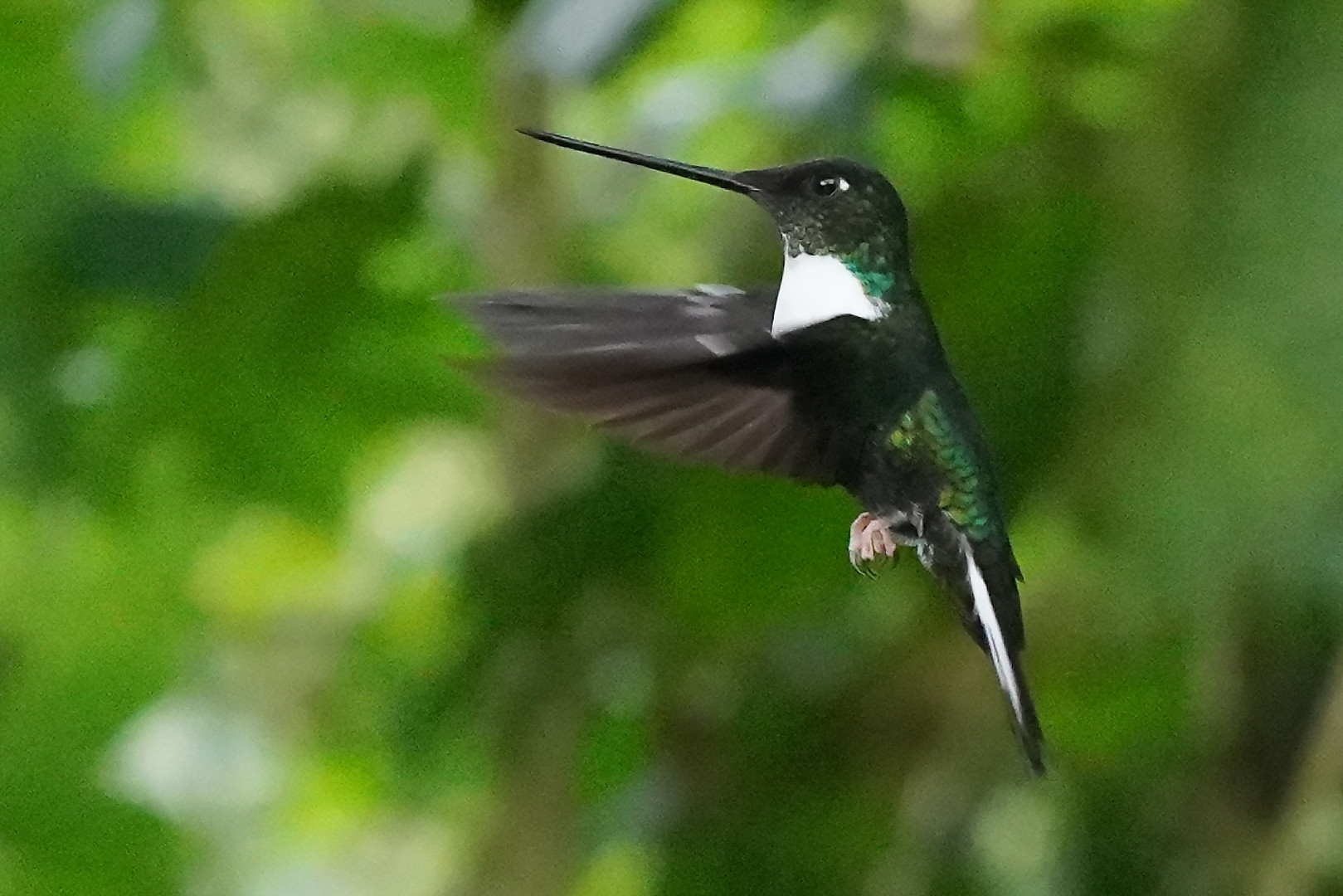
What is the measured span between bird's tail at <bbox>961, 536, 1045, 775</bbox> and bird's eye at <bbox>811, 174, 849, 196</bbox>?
102mm

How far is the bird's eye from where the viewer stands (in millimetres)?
355

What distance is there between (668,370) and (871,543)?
0.11 meters

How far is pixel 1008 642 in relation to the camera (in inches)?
12.6

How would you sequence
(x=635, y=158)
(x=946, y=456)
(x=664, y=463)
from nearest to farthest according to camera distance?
(x=635, y=158)
(x=946, y=456)
(x=664, y=463)

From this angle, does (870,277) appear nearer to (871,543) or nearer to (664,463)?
(871,543)

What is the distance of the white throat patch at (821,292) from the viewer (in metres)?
0.35

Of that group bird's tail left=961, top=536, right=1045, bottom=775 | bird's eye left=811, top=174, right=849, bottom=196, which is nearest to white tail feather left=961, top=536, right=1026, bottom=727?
bird's tail left=961, top=536, right=1045, bottom=775

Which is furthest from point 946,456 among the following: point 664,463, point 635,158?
point 664,463

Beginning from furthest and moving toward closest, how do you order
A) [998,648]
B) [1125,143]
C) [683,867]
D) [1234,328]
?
[683,867] < [1125,143] < [1234,328] < [998,648]

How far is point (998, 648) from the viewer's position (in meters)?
0.31

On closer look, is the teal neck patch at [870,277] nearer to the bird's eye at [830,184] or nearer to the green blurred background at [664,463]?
the bird's eye at [830,184]

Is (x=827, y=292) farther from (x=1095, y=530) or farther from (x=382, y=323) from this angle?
(x=382, y=323)

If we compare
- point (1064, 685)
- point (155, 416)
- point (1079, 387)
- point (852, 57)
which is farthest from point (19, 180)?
point (1064, 685)

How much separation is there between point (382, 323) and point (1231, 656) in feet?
1.68
